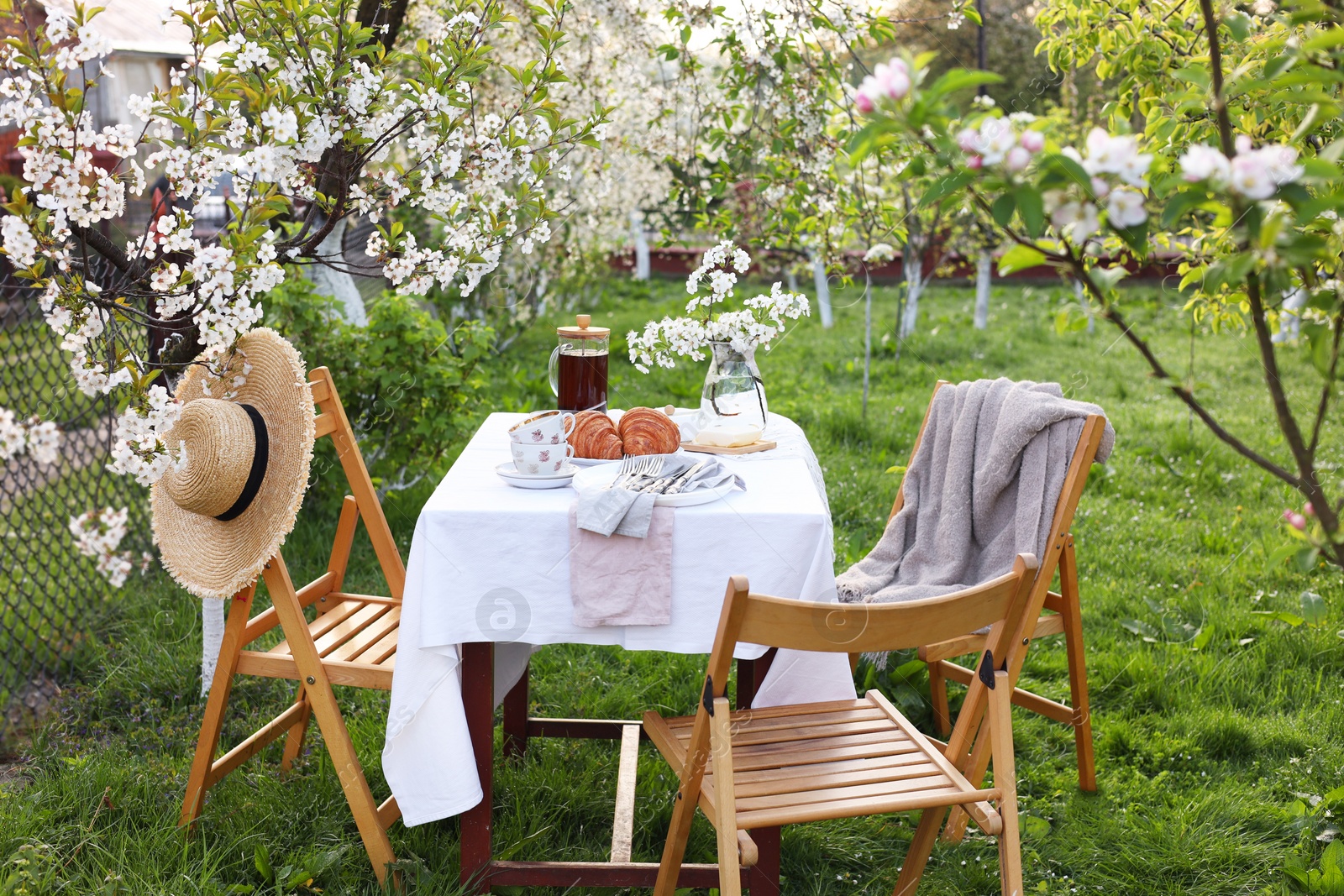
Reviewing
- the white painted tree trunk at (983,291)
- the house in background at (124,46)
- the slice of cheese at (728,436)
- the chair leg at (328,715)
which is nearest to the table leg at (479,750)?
the chair leg at (328,715)

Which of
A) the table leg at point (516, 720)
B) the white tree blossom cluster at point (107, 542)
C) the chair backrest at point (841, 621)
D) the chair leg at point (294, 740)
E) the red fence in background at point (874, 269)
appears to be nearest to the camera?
the chair backrest at point (841, 621)

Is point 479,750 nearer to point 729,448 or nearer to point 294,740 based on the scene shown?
point 294,740

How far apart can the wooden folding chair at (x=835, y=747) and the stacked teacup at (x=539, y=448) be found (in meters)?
0.59

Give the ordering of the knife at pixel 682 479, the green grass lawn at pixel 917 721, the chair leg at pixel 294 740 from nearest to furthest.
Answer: the knife at pixel 682 479 < the green grass lawn at pixel 917 721 < the chair leg at pixel 294 740

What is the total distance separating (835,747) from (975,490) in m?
1.01

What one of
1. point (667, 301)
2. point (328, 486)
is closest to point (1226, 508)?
point (328, 486)

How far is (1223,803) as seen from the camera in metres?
2.73

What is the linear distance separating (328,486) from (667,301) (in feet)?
23.5

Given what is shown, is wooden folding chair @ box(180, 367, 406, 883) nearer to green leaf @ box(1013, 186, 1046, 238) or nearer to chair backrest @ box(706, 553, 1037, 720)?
chair backrest @ box(706, 553, 1037, 720)

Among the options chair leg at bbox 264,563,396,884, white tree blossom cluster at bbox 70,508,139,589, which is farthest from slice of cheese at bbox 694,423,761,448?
white tree blossom cluster at bbox 70,508,139,589

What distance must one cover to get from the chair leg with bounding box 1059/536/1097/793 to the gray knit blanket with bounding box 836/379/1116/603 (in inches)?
6.3

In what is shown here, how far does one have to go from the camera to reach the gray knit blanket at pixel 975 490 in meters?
2.68

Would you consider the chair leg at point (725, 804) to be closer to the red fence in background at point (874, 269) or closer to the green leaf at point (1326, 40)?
the green leaf at point (1326, 40)

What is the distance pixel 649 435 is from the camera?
2541mm
